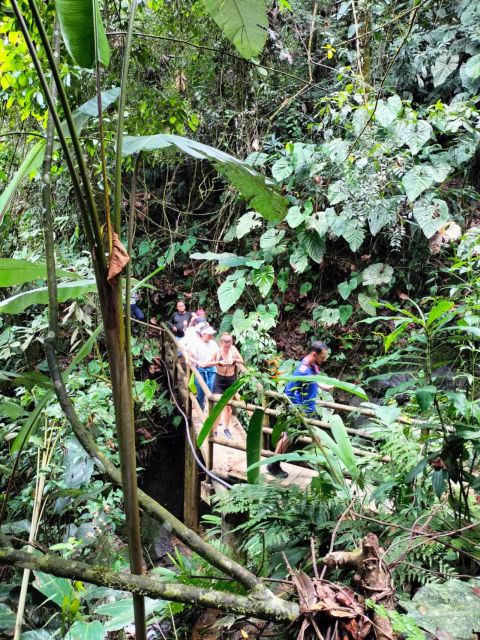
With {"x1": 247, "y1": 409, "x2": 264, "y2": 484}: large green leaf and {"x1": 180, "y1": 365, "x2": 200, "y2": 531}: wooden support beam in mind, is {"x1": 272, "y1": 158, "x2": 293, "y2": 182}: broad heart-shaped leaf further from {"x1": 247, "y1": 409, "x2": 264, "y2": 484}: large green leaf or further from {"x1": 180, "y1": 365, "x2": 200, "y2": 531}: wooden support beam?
{"x1": 247, "y1": 409, "x2": 264, "y2": 484}: large green leaf

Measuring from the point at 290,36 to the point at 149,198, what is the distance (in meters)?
3.32

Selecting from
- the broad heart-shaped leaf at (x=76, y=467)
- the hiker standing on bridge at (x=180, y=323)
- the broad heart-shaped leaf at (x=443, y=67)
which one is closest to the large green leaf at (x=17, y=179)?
the broad heart-shaped leaf at (x=76, y=467)

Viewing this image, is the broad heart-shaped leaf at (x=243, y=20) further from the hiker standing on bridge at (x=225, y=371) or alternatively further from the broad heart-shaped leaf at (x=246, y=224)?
the broad heart-shaped leaf at (x=246, y=224)

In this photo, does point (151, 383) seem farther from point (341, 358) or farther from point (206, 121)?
point (206, 121)

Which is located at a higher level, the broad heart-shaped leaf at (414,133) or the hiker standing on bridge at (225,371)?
the broad heart-shaped leaf at (414,133)

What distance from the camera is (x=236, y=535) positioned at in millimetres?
2510

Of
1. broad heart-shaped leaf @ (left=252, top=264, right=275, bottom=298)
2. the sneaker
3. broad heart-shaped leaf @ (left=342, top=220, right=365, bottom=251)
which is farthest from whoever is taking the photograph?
broad heart-shaped leaf @ (left=252, top=264, right=275, bottom=298)

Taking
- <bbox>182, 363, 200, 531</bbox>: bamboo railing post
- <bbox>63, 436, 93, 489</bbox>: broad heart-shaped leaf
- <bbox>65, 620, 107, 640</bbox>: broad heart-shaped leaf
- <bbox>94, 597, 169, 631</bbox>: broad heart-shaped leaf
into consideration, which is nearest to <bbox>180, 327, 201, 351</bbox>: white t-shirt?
<bbox>182, 363, 200, 531</bbox>: bamboo railing post

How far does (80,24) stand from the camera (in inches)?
45.6

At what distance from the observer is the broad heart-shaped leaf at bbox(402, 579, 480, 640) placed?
41.3 inches

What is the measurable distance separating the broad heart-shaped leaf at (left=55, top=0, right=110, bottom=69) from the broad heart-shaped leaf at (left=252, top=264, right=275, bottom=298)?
6.14 m

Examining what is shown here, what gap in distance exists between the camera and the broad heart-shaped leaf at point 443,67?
6410 millimetres

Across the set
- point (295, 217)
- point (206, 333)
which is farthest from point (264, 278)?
point (206, 333)

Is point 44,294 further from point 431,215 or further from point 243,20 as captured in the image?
point 431,215
